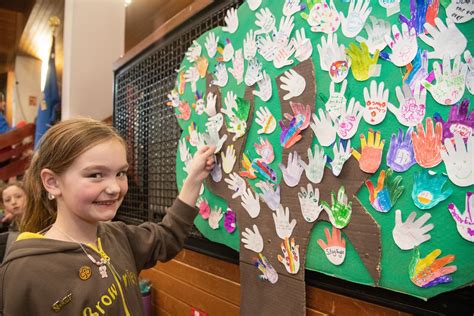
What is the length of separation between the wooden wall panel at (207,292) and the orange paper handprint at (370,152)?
0.28 metres

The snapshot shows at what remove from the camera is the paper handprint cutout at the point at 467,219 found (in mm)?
590

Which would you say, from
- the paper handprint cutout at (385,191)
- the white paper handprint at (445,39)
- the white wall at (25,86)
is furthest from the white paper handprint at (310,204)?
the white wall at (25,86)

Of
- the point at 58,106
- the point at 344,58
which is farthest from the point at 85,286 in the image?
the point at 58,106

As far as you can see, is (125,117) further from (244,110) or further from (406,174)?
(406,174)

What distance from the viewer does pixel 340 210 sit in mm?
789

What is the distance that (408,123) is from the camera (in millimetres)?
675

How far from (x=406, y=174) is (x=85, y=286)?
2.50 ft

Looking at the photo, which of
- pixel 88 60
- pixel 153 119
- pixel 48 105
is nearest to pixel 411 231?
pixel 153 119

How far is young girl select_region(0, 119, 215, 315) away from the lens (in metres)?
0.85

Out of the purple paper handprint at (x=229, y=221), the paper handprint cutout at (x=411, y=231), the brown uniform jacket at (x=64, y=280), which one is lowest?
the brown uniform jacket at (x=64, y=280)

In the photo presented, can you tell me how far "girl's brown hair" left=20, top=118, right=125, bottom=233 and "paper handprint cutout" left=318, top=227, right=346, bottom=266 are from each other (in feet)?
1.94

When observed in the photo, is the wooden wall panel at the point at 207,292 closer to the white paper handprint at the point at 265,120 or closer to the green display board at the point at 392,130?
the green display board at the point at 392,130

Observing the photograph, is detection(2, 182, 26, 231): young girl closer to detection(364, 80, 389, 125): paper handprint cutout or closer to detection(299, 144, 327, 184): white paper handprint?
detection(299, 144, 327, 184): white paper handprint

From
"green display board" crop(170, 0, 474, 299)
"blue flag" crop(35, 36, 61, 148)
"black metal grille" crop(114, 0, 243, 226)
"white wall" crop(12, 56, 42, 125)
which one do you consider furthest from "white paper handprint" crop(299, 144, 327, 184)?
"white wall" crop(12, 56, 42, 125)
